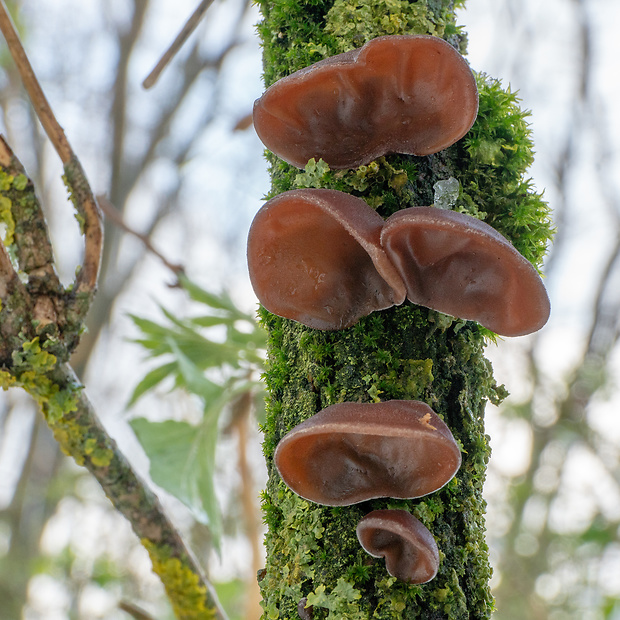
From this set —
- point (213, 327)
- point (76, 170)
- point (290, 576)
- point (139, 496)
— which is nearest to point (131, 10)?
point (213, 327)

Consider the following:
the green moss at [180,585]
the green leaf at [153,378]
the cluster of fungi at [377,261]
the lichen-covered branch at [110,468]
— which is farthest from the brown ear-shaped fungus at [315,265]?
the green leaf at [153,378]

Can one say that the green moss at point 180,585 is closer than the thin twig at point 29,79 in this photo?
No

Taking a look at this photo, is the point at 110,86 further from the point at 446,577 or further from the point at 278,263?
the point at 446,577

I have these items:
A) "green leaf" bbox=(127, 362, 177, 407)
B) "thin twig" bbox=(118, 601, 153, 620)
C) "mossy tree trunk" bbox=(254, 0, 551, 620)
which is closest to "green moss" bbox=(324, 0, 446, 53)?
"mossy tree trunk" bbox=(254, 0, 551, 620)

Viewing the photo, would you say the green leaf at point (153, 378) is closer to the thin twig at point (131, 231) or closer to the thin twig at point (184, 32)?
the thin twig at point (131, 231)

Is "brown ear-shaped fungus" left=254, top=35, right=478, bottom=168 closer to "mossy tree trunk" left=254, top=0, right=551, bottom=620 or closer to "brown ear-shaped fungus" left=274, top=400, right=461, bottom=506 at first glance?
"mossy tree trunk" left=254, top=0, right=551, bottom=620
